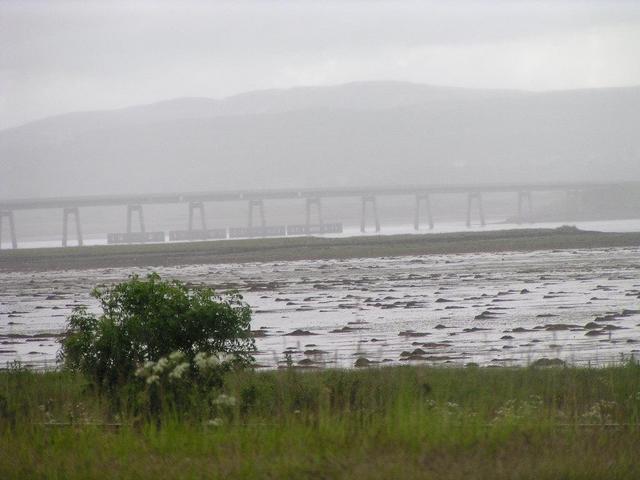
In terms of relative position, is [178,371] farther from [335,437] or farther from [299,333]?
[299,333]

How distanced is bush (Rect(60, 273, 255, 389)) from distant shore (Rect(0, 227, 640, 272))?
5213 centimetres

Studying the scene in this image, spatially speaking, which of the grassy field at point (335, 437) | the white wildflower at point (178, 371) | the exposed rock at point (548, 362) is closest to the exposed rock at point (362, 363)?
the exposed rock at point (548, 362)

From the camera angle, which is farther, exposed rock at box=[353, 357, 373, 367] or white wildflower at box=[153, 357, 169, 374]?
exposed rock at box=[353, 357, 373, 367]

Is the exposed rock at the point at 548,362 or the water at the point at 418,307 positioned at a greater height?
the exposed rock at the point at 548,362

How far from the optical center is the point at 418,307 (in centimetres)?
3259

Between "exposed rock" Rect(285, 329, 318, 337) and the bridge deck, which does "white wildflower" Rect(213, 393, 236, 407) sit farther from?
the bridge deck

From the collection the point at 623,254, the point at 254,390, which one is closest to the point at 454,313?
the point at 254,390

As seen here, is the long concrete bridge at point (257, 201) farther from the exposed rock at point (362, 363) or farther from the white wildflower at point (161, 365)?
the white wildflower at point (161, 365)

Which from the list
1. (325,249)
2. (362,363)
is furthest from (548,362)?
(325,249)

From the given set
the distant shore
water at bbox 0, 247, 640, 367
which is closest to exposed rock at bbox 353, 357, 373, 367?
water at bbox 0, 247, 640, 367

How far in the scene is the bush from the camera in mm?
14516

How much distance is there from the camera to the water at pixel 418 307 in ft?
71.7

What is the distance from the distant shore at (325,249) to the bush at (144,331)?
5213cm

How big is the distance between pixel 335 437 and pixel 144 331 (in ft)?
14.5
